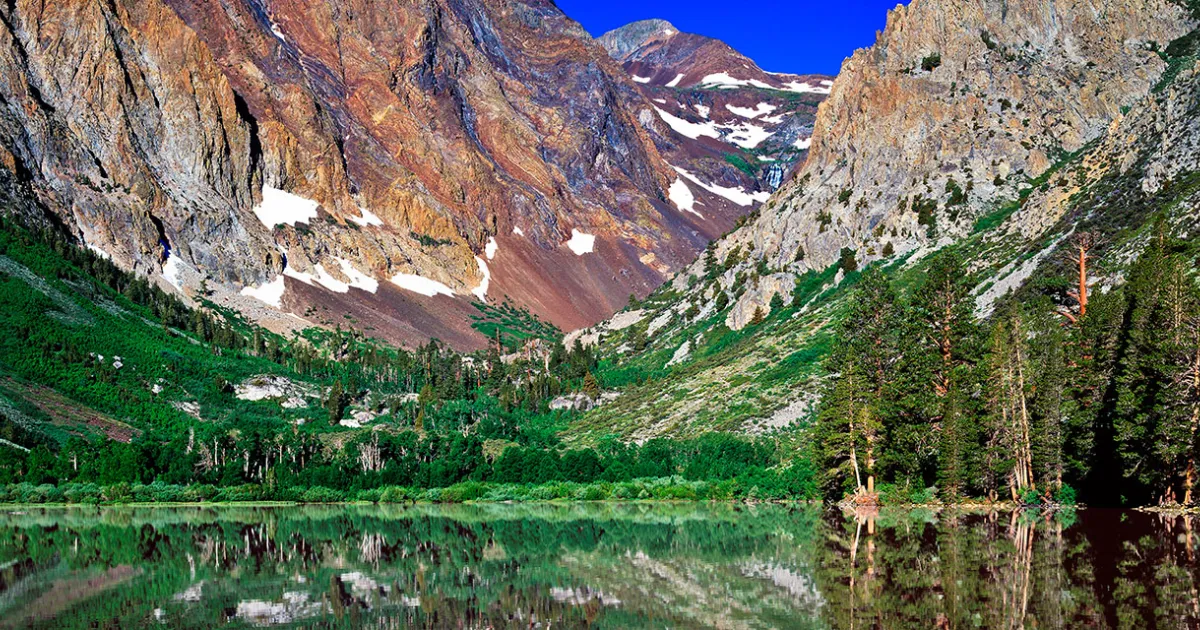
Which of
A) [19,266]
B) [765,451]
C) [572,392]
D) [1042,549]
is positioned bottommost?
[1042,549]

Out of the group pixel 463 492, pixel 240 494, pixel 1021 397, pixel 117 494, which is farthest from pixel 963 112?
pixel 117 494

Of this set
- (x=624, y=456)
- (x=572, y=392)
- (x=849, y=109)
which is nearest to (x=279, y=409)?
(x=572, y=392)

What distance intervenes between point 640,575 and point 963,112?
118 meters

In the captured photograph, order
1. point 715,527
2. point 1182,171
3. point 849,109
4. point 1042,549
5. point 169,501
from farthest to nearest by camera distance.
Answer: point 849,109, point 169,501, point 1182,171, point 715,527, point 1042,549

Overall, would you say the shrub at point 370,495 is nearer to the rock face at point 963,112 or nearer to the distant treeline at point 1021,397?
the distant treeline at point 1021,397

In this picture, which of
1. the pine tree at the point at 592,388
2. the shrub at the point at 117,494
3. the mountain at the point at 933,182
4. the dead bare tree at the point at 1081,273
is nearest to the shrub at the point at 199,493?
the shrub at the point at 117,494

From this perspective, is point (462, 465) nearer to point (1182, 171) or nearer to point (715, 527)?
point (715, 527)

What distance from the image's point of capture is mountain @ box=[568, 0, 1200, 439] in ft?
364

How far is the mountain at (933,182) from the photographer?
111m

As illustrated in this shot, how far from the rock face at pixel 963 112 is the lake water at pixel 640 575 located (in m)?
82.7

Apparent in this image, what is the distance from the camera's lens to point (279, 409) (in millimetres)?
168125

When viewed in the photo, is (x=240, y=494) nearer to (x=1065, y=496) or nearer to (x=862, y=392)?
(x=862, y=392)

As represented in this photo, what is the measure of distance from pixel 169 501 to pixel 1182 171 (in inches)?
3481

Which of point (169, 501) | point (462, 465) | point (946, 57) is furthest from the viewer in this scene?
point (946, 57)
